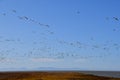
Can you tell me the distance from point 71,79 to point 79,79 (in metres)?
1.58

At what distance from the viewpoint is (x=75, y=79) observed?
64812 mm

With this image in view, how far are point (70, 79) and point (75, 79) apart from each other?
1.95 m

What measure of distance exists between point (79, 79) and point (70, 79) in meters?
1.77

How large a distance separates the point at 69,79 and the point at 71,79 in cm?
39

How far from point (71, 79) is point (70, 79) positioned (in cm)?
20

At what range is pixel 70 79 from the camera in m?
63.2

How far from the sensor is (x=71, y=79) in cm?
6312

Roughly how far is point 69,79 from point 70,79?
21 cm

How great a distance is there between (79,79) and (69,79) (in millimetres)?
1970

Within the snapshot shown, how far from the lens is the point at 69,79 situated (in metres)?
63.1

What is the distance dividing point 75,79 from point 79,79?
71.4 inches

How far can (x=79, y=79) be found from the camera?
2486 inches
